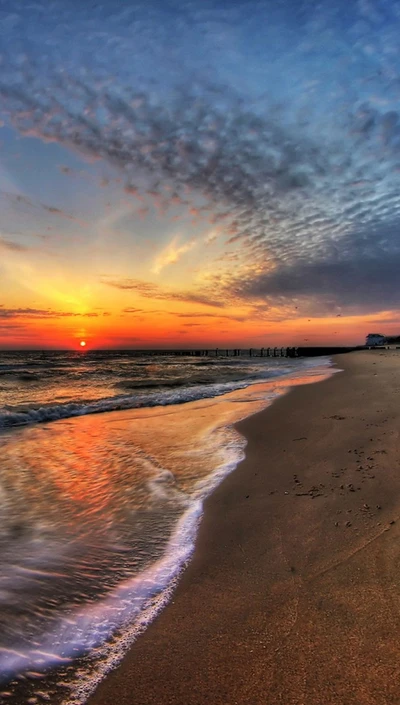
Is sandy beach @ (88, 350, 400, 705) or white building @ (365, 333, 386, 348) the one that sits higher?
white building @ (365, 333, 386, 348)

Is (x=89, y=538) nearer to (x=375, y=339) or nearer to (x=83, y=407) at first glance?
(x=83, y=407)

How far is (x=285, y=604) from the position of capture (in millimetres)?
2693

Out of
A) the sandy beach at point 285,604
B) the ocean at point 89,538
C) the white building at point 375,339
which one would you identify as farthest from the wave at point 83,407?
the white building at point 375,339

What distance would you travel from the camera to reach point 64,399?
16.1 metres

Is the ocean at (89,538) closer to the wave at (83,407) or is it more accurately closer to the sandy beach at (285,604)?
the sandy beach at (285,604)

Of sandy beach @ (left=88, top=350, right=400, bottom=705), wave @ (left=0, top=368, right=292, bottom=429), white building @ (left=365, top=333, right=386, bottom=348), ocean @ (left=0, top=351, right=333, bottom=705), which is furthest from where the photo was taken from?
white building @ (left=365, top=333, right=386, bottom=348)

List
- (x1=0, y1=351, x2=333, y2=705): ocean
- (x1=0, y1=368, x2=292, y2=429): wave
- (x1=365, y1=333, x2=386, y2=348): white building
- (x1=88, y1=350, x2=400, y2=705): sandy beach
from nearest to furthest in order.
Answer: (x1=88, y1=350, x2=400, y2=705): sandy beach, (x1=0, y1=351, x2=333, y2=705): ocean, (x1=0, y1=368, x2=292, y2=429): wave, (x1=365, y1=333, x2=386, y2=348): white building

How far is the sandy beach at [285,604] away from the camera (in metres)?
2.05

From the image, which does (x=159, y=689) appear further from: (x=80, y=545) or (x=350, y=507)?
(x=350, y=507)

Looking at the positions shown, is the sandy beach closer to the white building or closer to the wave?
the wave

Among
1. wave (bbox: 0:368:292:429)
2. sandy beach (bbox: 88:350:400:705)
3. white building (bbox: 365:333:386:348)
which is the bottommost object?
wave (bbox: 0:368:292:429)

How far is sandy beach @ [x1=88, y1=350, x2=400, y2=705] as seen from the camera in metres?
2.05

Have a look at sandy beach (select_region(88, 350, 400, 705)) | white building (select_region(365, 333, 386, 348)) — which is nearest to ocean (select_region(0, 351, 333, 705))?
sandy beach (select_region(88, 350, 400, 705))

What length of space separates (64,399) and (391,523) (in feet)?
48.2
